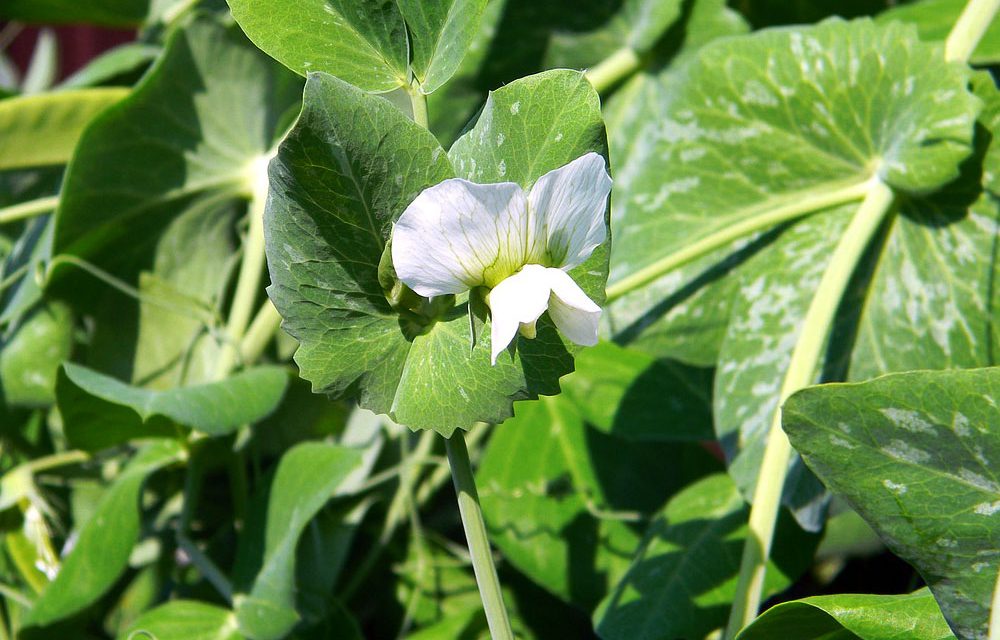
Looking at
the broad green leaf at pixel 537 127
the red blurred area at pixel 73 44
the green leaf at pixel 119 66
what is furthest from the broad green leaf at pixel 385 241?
the red blurred area at pixel 73 44

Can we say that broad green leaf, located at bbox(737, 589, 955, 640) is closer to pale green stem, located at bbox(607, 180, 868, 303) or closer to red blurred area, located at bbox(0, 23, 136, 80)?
pale green stem, located at bbox(607, 180, 868, 303)

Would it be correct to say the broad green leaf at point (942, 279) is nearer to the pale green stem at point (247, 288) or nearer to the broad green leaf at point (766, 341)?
the broad green leaf at point (766, 341)

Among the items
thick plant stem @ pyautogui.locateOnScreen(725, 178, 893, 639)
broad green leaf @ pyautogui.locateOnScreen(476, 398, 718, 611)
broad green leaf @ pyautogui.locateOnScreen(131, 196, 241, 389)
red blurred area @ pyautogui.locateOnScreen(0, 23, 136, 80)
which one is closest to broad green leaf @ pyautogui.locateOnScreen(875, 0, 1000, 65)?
thick plant stem @ pyautogui.locateOnScreen(725, 178, 893, 639)

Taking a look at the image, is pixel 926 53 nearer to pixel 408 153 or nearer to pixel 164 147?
pixel 408 153

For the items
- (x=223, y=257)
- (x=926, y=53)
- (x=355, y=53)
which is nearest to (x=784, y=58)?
(x=926, y=53)

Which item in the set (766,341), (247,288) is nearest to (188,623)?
(247,288)
